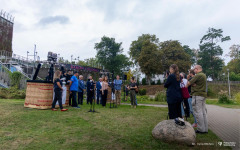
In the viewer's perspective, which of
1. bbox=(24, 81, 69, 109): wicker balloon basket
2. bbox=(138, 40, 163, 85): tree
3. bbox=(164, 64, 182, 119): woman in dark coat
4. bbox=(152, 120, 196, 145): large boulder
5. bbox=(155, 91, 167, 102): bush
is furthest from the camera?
bbox=(138, 40, 163, 85): tree

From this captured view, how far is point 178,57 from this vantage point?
43.7 metres

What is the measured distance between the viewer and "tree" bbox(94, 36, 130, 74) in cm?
5562

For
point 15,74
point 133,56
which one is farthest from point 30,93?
point 133,56

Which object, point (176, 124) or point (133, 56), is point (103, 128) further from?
point (133, 56)

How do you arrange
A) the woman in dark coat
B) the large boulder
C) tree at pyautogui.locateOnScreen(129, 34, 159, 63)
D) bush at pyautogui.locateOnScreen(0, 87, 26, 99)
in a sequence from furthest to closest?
tree at pyautogui.locateOnScreen(129, 34, 159, 63) → bush at pyautogui.locateOnScreen(0, 87, 26, 99) → the woman in dark coat → the large boulder

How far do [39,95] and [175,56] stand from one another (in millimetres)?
40499

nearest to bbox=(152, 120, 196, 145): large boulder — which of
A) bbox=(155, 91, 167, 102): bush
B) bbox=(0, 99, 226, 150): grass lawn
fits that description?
bbox=(0, 99, 226, 150): grass lawn

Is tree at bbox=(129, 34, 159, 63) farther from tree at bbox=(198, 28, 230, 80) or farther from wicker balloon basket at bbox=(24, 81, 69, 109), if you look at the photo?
wicker balloon basket at bbox=(24, 81, 69, 109)

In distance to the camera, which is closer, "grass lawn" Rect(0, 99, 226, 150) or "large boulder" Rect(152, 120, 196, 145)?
"grass lawn" Rect(0, 99, 226, 150)

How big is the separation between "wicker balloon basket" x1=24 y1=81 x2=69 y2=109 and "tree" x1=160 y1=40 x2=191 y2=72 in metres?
37.9

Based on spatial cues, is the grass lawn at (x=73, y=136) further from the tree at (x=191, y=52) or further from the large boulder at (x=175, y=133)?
the tree at (x=191, y=52)

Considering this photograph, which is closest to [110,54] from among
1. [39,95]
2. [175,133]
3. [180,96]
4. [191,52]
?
[191,52]

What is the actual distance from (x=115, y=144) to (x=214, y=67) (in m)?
53.3

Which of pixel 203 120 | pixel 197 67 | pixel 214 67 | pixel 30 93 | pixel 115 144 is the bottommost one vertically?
pixel 115 144
